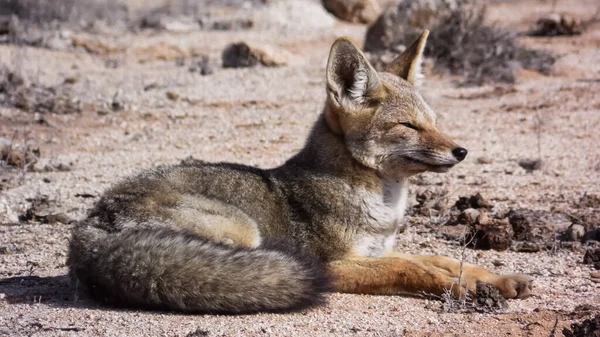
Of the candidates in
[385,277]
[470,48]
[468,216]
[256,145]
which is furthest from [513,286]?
[470,48]

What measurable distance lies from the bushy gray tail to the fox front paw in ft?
4.32

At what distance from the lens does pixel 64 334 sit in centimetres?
504

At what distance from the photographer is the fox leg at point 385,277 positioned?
5.96 m

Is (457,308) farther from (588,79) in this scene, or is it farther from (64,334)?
(588,79)

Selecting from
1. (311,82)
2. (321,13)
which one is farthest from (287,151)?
(321,13)

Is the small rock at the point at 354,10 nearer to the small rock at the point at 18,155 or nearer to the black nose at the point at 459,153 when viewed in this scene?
the small rock at the point at 18,155

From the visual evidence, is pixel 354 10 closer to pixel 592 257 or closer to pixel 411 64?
pixel 411 64

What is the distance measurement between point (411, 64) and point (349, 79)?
2.80 ft

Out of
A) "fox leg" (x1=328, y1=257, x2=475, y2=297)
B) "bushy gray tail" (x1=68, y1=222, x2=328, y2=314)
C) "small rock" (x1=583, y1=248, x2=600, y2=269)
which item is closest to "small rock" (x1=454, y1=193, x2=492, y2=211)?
"small rock" (x1=583, y1=248, x2=600, y2=269)

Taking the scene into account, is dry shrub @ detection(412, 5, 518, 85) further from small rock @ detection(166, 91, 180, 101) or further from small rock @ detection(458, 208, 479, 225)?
small rock @ detection(458, 208, 479, 225)

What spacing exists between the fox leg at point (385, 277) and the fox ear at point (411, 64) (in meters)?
1.76

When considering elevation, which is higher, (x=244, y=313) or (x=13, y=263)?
(x=244, y=313)

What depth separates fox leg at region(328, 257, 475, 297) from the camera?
19.5ft

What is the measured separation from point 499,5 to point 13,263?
19.1 metres
